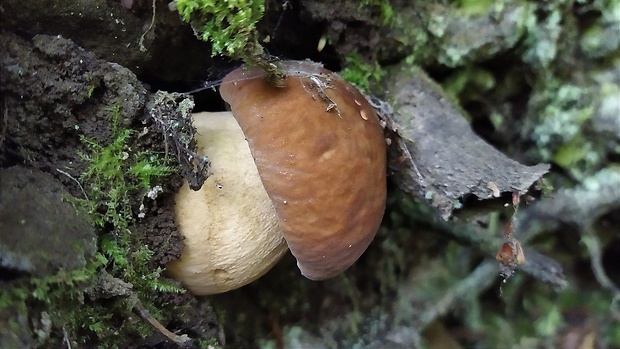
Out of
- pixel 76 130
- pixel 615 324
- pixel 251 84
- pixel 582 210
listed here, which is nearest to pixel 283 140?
pixel 251 84

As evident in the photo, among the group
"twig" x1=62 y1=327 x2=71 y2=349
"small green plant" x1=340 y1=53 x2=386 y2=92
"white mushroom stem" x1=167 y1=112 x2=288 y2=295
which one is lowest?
"twig" x1=62 y1=327 x2=71 y2=349

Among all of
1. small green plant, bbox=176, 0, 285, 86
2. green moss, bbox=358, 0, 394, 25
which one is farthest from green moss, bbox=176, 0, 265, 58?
green moss, bbox=358, 0, 394, 25

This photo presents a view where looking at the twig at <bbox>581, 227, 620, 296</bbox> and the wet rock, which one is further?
the twig at <bbox>581, 227, 620, 296</bbox>

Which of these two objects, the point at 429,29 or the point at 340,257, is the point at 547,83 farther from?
the point at 340,257


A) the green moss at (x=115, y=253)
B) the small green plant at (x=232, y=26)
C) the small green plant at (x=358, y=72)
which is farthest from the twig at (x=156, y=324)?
the small green plant at (x=358, y=72)

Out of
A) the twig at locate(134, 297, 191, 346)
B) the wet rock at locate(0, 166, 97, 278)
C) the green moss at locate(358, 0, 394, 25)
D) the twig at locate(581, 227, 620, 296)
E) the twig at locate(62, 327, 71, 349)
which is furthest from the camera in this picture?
the twig at locate(581, 227, 620, 296)

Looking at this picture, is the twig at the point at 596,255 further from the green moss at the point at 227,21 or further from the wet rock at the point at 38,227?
the wet rock at the point at 38,227

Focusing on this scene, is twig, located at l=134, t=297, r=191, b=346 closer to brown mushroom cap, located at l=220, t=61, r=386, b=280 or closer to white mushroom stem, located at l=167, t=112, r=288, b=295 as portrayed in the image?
white mushroom stem, located at l=167, t=112, r=288, b=295

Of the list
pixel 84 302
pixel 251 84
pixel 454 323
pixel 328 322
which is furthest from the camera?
pixel 454 323
